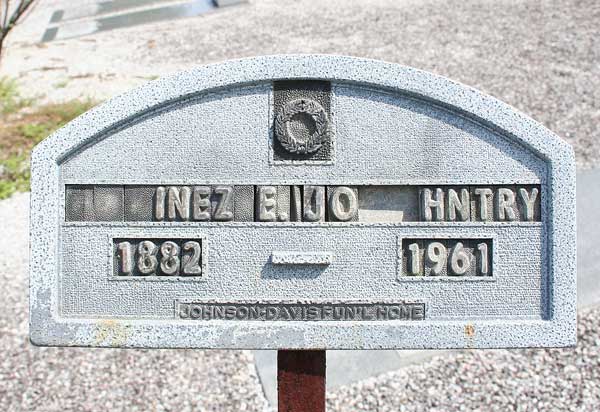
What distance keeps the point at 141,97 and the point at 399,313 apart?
3.73ft

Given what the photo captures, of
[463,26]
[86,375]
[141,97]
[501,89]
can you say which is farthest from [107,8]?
[141,97]

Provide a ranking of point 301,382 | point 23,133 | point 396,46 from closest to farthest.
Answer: point 301,382 < point 23,133 < point 396,46

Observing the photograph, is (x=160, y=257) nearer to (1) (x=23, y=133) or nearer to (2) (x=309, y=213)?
(2) (x=309, y=213)

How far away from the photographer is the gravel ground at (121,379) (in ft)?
11.2

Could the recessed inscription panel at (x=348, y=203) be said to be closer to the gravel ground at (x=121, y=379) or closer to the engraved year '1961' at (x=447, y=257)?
the engraved year '1961' at (x=447, y=257)

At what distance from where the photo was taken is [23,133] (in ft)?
21.5

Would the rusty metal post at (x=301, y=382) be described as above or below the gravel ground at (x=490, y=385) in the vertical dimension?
above


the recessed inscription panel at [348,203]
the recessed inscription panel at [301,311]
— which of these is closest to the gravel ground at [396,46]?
the recessed inscription panel at [348,203]

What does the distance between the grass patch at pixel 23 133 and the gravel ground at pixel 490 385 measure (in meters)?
4.05

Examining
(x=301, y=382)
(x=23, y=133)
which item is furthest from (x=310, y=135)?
(x=23, y=133)

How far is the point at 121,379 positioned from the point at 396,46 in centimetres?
649

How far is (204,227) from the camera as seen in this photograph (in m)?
2.09

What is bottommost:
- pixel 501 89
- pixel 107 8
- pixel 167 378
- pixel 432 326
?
pixel 167 378

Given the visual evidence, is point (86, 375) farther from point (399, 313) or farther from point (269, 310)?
point (399, 313)
